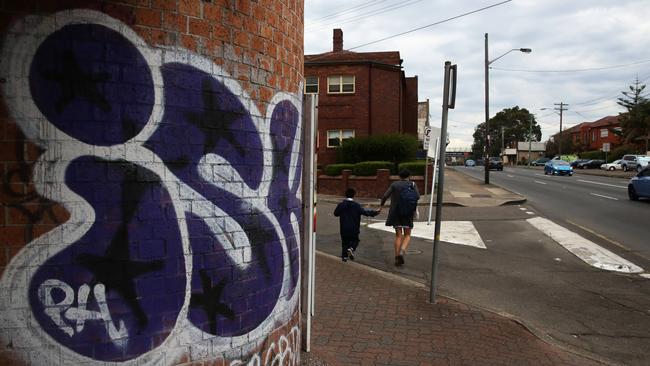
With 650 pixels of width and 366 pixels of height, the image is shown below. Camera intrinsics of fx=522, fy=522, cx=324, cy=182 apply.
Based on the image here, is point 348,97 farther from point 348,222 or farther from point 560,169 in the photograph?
point 348,222

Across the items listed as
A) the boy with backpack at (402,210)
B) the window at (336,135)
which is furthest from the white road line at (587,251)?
the window at (336,135)

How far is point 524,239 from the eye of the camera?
39.0 ft

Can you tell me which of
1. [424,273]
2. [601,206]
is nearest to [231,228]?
[424,273]

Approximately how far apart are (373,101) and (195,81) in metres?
30.0

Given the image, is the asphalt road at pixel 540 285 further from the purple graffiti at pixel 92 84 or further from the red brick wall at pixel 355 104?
the red brick wall at pixel 355 104

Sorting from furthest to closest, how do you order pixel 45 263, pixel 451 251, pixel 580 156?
pixel 580 156 < pixel 451 251 < pixel 45 263

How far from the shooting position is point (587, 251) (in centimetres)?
1036

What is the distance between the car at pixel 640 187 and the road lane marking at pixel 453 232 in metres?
8.83

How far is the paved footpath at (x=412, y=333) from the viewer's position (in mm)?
4840

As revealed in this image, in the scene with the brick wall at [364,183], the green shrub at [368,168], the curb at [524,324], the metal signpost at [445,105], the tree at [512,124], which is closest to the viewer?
the curb at [524,324]

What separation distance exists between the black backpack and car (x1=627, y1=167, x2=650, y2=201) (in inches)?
556

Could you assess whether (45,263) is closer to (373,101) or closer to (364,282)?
(364,282)

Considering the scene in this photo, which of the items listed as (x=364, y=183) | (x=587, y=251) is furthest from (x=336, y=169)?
(x=587, y=251)

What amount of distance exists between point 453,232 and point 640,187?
423 inches
